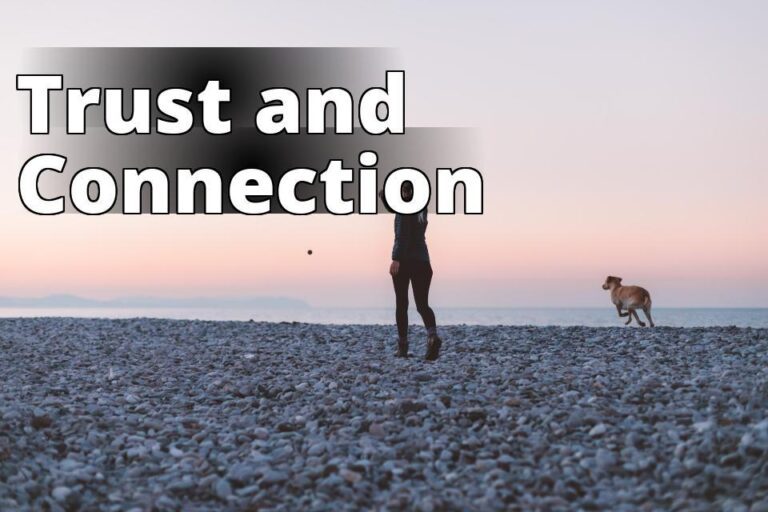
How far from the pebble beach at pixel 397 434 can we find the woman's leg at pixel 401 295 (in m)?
0.82

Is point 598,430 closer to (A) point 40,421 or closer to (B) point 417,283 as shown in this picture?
(B) point 417,283

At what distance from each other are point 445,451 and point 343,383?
3.98 metres

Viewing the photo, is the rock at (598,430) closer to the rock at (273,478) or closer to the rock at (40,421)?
the rock at (273,478)

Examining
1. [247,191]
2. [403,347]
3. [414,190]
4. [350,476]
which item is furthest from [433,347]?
[350,476]

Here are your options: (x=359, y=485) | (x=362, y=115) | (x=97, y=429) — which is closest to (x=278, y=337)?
(x=362, y=115)

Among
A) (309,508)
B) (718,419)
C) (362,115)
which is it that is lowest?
(309,508)

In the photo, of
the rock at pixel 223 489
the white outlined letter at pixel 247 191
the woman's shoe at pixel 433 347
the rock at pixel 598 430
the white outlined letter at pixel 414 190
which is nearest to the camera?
the rock at pixel 223 489

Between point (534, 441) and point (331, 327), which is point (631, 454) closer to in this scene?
point (534, 441)

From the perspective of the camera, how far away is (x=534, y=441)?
27.9ft

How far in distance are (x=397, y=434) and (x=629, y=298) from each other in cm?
1563

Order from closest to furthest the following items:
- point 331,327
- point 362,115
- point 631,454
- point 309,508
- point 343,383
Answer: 1. point 309,508
2. point 631,454
3. point 343,383
4. point 362,115
5. point 331,327

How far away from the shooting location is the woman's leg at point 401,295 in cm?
1388

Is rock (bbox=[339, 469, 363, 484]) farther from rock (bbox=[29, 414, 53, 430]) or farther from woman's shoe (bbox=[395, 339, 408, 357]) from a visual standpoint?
woman's shoe (bbox=[395, 339, 408, 357])

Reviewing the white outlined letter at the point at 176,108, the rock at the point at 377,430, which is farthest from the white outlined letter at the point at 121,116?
the rock at the point at 377,430
